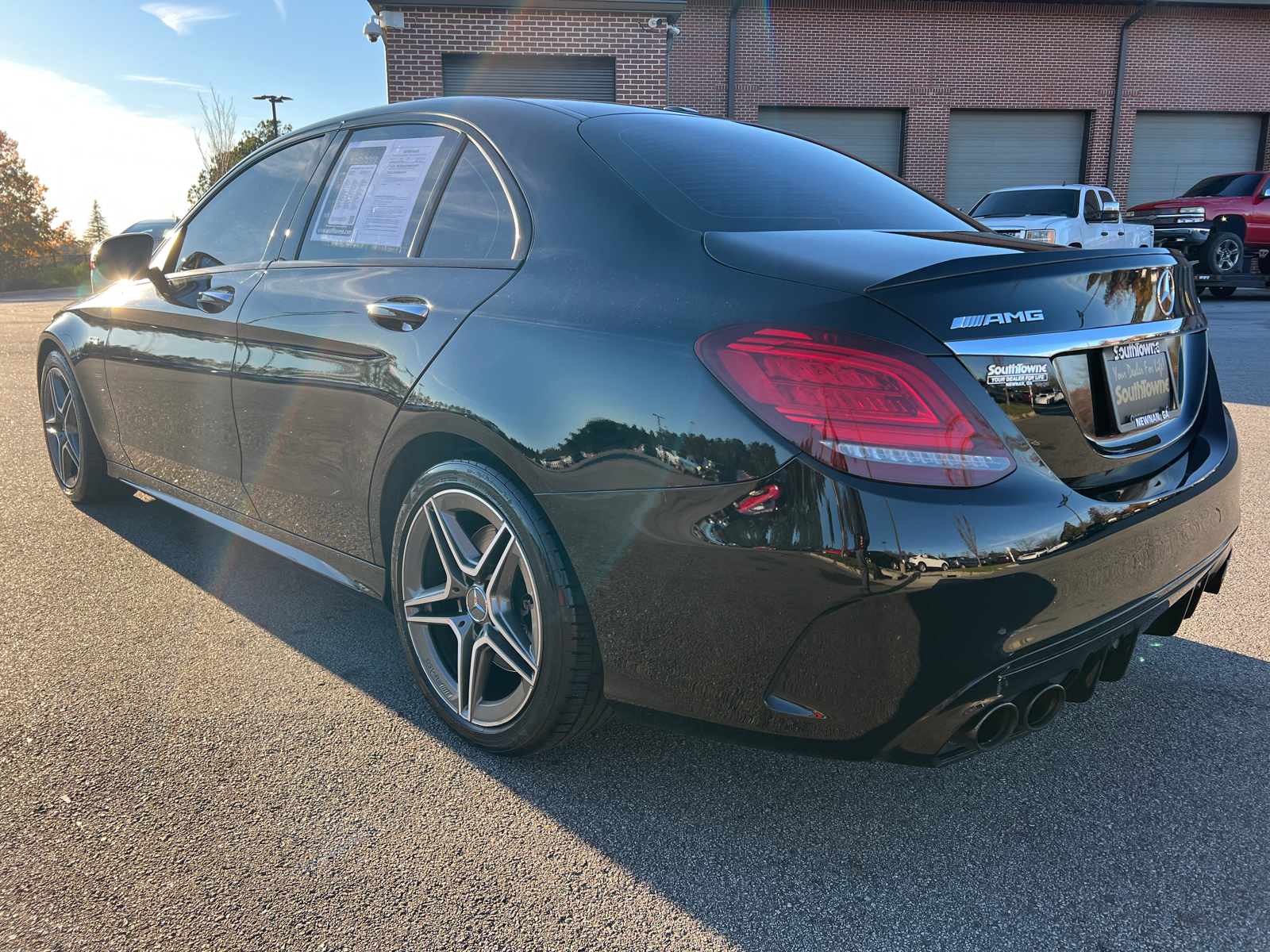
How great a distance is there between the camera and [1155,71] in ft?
78.3

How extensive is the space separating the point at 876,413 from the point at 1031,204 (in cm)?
1730

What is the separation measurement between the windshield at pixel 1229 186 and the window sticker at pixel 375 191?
1953cm

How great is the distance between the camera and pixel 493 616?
7.52 ft

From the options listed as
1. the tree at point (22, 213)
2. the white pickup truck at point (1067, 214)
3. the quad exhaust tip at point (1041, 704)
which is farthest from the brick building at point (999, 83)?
the tree at point (22, 213)

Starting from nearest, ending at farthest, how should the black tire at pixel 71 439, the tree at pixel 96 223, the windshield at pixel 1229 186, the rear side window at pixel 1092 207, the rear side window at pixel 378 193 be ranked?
the rear side window at pixel 378 193 → the black tire at pixel 71 439 → the rear side window at pixel 1092 207 → the windshield at pixel 1229 186 → the tree at pixel 96 223

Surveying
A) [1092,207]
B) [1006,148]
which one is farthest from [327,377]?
[1006,148]

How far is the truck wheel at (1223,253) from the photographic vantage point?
17.3 meters

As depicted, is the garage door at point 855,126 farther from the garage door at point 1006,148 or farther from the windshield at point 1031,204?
the windshield at point 1031,204

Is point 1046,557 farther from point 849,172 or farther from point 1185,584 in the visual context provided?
point 849,172

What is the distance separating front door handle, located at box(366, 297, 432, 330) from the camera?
2.40 meters

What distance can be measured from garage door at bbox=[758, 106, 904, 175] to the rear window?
20866 mm

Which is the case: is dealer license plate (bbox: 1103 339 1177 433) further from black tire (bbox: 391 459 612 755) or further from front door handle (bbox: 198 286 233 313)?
front door handle (bbox: 198 286 233 313)

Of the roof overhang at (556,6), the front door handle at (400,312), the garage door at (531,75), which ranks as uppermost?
the roof overhang at (556,6)

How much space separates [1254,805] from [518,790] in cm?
173
